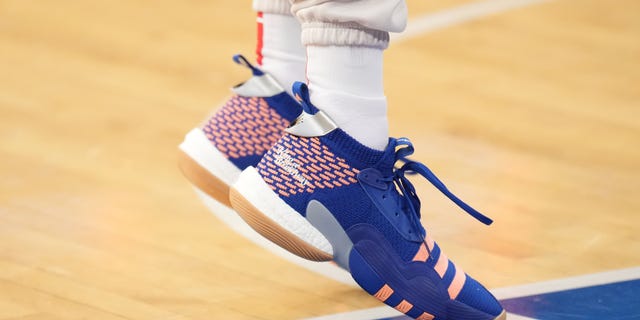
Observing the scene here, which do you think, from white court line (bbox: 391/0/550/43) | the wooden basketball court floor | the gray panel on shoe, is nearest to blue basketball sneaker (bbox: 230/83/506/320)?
the gray panel on shoe

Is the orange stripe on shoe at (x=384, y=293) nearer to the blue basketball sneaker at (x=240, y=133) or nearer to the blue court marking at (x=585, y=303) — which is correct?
the blue court marking at (x=585, y=303)

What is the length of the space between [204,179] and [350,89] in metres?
0.30

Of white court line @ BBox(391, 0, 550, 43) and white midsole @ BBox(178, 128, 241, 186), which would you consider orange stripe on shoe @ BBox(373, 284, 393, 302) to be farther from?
white court line @ BBox(391, 0, 550, 43)

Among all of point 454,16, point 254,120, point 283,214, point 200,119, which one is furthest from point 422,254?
point 454,16

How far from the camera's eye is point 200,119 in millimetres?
2125

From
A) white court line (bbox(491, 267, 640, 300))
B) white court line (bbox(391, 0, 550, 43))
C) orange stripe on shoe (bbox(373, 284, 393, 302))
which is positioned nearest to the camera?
orange stripe on shoe (bbox(373, 284, 393, 302))

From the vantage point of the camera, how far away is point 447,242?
1.62m

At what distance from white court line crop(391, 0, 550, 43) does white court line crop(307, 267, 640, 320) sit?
118cm

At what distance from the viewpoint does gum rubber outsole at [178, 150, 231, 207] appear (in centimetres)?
152

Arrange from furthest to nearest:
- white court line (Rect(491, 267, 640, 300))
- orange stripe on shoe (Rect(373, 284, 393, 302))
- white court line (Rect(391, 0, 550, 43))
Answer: white court line (Rect(391, 0, 550, 43)) < white court line (Rect(491, 267, 640, 300)) < orange stripe on shoe (Rect(373, 284, 393, 302))

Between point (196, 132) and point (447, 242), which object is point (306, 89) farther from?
point (447, 242)

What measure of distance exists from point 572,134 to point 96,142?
88 cm

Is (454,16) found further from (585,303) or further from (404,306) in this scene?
(404,306)

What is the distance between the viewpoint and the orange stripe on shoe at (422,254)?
1.33 metres
